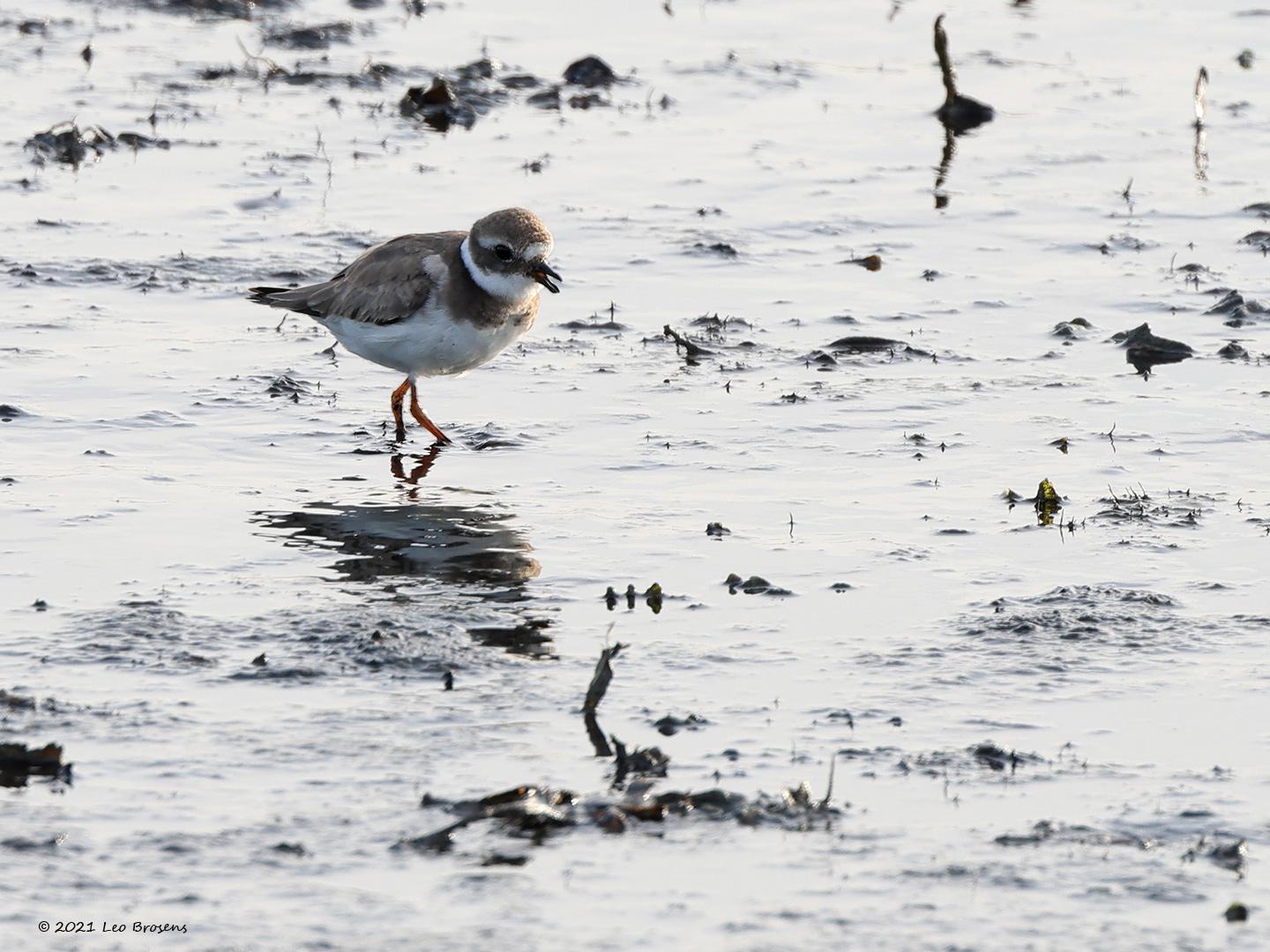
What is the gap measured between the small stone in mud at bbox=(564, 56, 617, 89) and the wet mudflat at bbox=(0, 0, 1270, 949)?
5 centimetres

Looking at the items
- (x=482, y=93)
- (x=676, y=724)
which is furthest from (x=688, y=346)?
(x=482, y=93)

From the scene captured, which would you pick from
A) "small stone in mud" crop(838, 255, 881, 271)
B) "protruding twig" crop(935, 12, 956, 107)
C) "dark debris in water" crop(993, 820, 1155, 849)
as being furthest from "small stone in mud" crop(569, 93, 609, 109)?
"dark debris in water" crop(993, 820, 1155, 849)

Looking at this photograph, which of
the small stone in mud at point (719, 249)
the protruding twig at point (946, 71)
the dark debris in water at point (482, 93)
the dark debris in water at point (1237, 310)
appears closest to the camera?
the dark debris in water at point (1237, 310)

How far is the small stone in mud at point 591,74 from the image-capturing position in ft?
64.5

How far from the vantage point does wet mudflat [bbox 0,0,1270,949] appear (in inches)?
242

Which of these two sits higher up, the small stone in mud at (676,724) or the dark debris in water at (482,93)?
the dark debris in water at (482,93)

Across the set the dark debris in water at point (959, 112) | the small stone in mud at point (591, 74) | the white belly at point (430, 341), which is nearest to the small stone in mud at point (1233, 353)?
the white belly at point (430, 341)

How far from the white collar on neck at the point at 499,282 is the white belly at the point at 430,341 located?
0.17 meters

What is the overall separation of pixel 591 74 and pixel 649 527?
11.0 metres

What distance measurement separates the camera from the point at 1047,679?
7691 millimetres

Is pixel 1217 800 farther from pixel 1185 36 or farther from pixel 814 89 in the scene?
pixel 1185 36

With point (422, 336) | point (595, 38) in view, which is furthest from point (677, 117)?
point (422, 336)

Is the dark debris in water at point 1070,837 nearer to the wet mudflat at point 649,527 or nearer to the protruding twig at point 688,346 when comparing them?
the wet mudflat at point 649,527

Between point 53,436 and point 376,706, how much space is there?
4231mm
